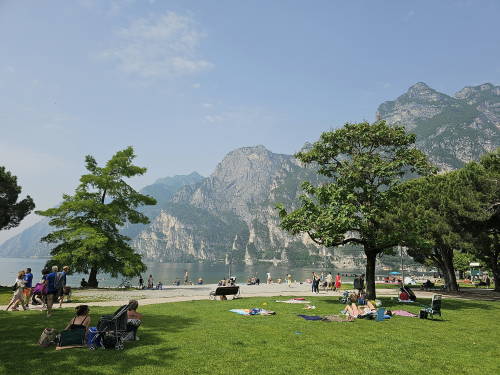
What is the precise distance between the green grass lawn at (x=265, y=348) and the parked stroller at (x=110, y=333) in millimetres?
271

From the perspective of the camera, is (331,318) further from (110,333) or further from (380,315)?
(110,333)

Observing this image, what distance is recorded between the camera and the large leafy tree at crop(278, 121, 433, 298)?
813 inches

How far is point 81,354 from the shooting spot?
8.60 meters

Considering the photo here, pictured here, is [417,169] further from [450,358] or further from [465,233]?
[450,358]

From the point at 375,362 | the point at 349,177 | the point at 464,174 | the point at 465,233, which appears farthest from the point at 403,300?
the point at 375,362

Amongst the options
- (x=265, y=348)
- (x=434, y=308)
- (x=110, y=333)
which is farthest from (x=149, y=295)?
(x=265, y=348)

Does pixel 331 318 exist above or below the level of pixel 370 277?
below

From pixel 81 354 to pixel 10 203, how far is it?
118 ft

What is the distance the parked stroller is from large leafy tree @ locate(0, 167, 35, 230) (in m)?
34.1

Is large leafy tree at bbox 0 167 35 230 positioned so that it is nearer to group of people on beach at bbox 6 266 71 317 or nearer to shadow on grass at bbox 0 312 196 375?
group of people on beach at bbox 6 266 71 317

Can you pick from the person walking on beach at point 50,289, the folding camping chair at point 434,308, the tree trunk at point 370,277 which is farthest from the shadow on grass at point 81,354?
the tree trunk at point 370,277

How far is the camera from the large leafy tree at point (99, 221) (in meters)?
32.6

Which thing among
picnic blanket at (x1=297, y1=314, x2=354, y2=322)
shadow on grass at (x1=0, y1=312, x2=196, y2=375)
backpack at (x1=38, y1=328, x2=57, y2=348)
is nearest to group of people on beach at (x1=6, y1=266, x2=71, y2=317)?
shadow on grass at (x1=0, y1=312, x2=196, y2=375)

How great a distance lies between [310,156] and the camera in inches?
966
